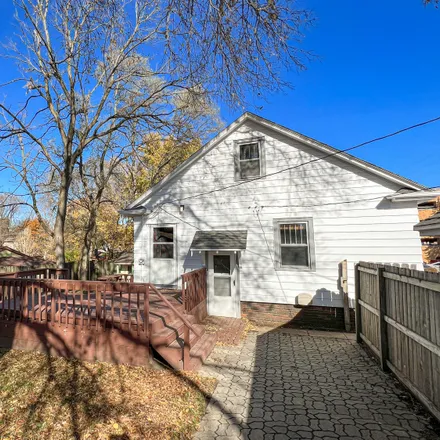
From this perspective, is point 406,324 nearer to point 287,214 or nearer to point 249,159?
point 287,214

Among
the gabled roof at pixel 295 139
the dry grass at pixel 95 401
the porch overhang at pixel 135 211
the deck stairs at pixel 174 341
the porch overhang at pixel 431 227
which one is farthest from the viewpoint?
the porch overhang at pixel 135 211

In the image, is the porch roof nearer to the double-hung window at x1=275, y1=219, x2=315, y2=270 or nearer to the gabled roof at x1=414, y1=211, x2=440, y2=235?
the double-hung window at x1=275, y1=219, x2=315, y2=270

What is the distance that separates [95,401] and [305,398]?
3.04 meters

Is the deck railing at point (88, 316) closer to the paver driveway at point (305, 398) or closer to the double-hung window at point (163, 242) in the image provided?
the paver driveway at point (305, 398)

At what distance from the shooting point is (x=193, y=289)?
281 inches

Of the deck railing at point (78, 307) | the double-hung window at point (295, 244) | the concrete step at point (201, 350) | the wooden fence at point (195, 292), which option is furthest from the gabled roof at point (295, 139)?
the concrete step at point (201, 350)

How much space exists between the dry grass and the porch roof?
3.80m

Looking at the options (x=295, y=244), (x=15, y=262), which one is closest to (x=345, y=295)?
(x=295, y=244)

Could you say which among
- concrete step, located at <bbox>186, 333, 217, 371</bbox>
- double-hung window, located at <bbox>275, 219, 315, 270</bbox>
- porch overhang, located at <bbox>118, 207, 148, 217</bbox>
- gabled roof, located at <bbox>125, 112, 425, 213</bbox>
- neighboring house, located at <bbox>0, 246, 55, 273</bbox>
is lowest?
concrete step, located at <bbox>186, 333, 217, 371</bbox>

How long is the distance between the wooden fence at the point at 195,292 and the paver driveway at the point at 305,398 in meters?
1.38

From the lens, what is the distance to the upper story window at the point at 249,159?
841cm

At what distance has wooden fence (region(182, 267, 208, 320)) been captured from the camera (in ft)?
21.5

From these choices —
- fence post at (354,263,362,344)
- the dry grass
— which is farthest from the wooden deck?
fence post at (354,263,362,344)

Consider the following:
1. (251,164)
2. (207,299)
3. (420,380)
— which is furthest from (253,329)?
(251,164)
